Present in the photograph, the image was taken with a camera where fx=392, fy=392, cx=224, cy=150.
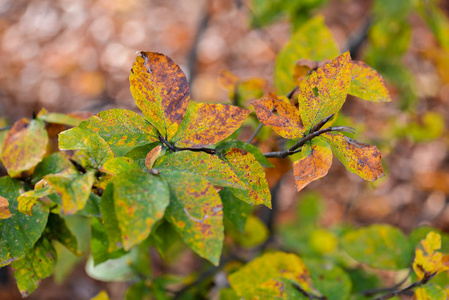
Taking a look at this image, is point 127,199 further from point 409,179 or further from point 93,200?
Result: point 409,179

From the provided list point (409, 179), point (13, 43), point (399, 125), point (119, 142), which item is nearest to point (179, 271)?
point (399, 125)

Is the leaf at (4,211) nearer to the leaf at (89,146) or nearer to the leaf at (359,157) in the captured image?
the leaf at (89,146)

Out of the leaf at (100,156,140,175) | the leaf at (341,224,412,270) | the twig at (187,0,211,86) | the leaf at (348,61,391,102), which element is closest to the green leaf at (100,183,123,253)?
the leaf at (100,156,140,175)

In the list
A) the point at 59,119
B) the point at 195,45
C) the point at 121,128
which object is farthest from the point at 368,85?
the point at 195,45

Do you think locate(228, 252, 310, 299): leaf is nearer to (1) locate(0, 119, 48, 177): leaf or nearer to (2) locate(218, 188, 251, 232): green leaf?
(2) locate(218, 188, 251, 232): green leaf

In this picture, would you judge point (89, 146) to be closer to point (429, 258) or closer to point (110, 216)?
point (110, 216)
